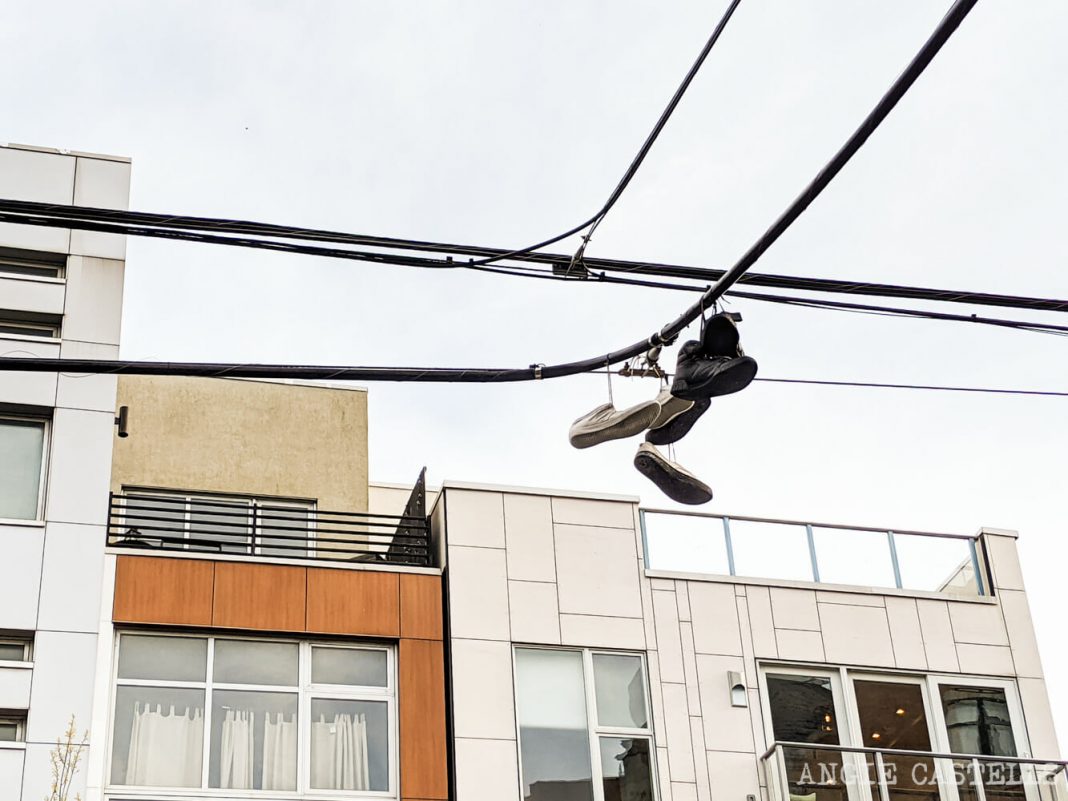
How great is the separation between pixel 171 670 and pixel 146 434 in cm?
679

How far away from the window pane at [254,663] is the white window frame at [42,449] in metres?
2.18

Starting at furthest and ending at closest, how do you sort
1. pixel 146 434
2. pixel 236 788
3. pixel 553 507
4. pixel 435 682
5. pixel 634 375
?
pixel 146 434
pixel 553 507
pixel 435 682
pixel 236 788
pixel 634 375

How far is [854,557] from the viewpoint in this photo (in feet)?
55.1

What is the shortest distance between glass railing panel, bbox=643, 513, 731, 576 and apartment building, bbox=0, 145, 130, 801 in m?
5.82

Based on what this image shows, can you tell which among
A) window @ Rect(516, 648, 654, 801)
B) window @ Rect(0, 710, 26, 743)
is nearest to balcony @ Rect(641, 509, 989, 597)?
window @ Rect(516, 648, 654, 801)

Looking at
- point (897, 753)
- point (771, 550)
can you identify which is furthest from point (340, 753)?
point (897, 753)

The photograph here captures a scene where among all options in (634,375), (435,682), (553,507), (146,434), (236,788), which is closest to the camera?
(634,375)

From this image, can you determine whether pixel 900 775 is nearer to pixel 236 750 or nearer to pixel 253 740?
pixel 253 740

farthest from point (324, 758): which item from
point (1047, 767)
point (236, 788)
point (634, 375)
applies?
point (1047, 767)

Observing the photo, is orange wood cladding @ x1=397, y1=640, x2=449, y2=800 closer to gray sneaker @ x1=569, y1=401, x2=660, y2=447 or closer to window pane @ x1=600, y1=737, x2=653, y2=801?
window pane @ x1=600, y1=737, x2=653, y2=801

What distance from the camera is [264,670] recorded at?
571 inches

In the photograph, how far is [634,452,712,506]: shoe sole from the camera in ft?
34.7

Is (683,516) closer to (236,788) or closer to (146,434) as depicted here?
(236,788)

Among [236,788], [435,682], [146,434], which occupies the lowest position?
[236,788]
